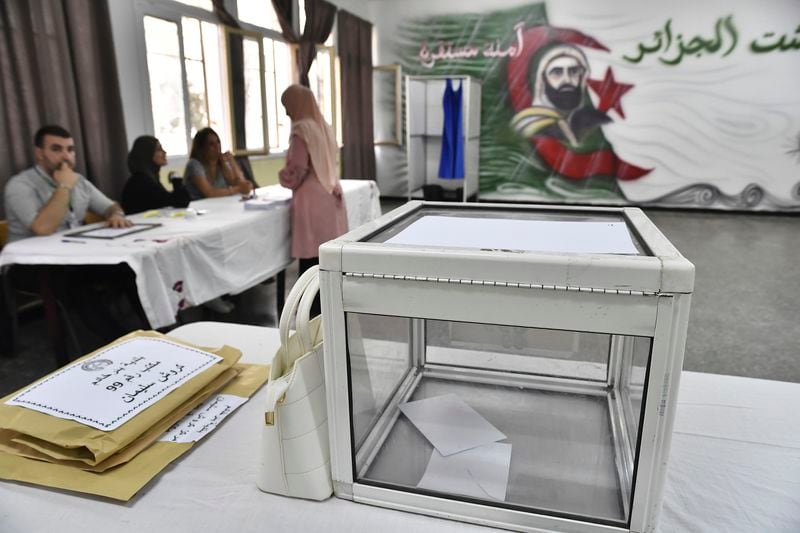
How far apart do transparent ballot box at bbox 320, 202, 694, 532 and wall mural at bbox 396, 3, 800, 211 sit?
613 cm

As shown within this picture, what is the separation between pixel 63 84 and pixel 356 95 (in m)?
3.75

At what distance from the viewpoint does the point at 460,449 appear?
727 mm

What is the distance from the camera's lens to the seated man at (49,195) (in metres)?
2.28

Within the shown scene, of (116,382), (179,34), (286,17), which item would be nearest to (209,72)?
(179,34)

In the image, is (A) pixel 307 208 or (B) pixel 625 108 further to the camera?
(B) pixel 625 108

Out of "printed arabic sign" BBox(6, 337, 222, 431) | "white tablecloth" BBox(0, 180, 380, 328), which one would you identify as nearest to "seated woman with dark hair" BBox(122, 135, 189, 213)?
"white tablecloth" BBox(0, 180, 380, 328)

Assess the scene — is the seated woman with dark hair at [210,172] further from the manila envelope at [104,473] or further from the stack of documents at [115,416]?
the manila envelope at [104,473]

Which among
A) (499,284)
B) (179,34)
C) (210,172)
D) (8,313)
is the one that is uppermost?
(179,34)

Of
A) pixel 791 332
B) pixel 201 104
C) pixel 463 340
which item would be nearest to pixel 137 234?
pixel 463 340

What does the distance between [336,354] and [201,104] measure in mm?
4127

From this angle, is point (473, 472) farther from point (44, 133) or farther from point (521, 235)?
point (44, 133)

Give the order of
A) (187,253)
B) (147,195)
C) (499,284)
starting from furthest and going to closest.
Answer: (147,195)
(187,253)
(499,284)

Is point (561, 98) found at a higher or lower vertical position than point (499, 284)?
higher

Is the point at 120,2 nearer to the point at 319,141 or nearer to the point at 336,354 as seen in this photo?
the point at 319,141
